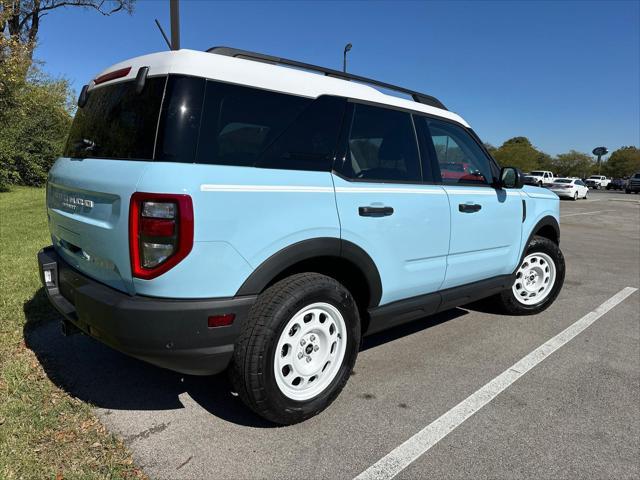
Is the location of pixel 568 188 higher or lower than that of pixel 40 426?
higher

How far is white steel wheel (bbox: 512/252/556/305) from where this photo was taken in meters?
4.65

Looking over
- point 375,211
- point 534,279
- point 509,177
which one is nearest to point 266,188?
point 375,211

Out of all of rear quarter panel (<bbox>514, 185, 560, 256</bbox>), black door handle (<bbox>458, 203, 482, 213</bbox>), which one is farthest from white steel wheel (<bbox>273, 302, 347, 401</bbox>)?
rear quarter panel (<bbox>514, 185, 560, 256</bbox>)

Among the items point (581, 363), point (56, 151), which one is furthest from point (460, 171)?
point (56, 151)

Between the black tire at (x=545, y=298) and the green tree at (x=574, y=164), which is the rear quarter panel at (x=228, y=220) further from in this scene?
the green tree at (x=574, y=164)

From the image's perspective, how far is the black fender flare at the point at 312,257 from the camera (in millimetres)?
2318

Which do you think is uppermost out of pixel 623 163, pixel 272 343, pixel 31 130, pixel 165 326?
pixel 623 163

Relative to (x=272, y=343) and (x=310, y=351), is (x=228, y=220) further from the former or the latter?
(x=310, y=351)

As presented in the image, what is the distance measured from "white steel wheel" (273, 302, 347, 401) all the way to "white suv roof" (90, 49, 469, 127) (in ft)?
4.17

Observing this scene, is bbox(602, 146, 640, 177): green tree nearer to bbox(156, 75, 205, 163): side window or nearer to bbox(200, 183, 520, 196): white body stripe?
bbox(200, 183, 520, 196): white body stripe

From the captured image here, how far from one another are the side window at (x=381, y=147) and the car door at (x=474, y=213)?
0.82 ft

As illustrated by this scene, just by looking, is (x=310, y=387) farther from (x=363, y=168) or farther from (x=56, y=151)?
(x=56, y=151)

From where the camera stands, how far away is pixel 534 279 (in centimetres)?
480

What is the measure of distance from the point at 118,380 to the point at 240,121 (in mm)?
2015
